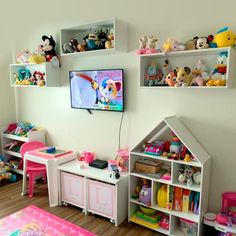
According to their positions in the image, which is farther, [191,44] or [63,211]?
[63,211]

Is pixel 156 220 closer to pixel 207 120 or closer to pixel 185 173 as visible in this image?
pixel 185 173

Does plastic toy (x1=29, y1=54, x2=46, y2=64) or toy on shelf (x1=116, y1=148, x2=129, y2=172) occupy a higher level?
plastic toy (x1=29, y1=54, x2=46, y2=64)

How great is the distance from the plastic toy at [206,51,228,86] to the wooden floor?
1500 mm

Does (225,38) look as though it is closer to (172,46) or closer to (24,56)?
(172,46)

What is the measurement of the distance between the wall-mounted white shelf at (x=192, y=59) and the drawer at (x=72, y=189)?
1.28m

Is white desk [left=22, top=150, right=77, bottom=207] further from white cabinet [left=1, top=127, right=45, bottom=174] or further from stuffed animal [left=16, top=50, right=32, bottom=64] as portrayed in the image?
stuffed animal [left=16, top=50, right=32, bottom=64]

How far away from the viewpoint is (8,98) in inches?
152

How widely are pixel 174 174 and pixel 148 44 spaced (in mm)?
1219

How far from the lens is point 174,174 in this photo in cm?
220

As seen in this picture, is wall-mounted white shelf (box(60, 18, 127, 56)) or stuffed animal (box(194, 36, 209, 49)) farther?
wall-mounted white shelf (box(60, 18, 127, 56))

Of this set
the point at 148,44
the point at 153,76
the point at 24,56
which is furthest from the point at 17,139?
the point at 148,44

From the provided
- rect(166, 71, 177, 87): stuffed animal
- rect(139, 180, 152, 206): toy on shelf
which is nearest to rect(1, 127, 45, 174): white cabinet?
rect(139, 180, 152, 206): toy on shelf

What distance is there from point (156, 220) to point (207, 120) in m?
1.08

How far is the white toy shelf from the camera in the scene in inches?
82.3
